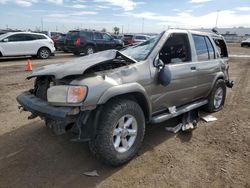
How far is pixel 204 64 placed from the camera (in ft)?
17.5

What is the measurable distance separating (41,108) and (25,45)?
45.2ft

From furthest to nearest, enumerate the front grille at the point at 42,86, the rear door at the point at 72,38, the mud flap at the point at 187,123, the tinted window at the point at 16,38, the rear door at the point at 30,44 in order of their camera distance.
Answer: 1. the rear door at the point at 72,38
2. the rear door at the point at 30,44
3. the tinted window at the point at 16,38
4. the mud flap at the point at 187,123
5. the front grille at the point at 42,86

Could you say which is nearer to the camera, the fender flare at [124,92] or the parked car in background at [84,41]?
the fender flare at [124,92]

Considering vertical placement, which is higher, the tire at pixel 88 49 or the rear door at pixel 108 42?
the rear door at pixel 108 42

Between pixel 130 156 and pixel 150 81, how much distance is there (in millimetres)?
1124

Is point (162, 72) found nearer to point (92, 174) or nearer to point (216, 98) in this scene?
point (92, 174)

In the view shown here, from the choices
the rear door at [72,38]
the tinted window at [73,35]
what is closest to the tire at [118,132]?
the rear door at [72,38]

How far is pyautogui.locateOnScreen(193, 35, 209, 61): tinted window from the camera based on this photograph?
5252 millimetres

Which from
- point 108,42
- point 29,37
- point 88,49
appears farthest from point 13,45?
point 108,42

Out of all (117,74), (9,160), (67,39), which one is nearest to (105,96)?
(117,74)

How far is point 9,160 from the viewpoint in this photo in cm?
380

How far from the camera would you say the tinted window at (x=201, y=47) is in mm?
5252

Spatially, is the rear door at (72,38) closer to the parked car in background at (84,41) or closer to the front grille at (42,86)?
the parked car in background at (84,41)

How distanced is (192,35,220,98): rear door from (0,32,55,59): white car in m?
13.0
